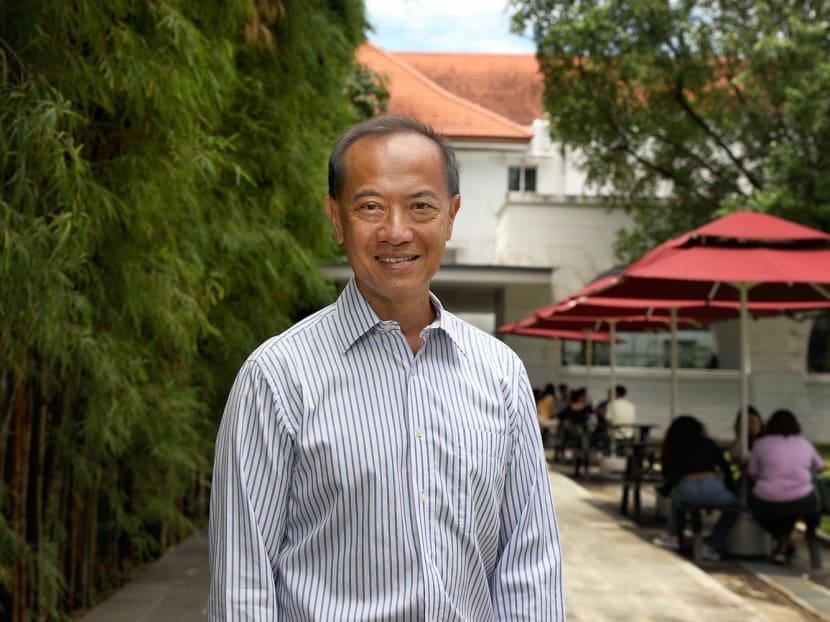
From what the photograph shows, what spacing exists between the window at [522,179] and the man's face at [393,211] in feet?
95.0

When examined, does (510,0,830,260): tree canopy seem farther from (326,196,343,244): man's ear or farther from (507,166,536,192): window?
(326,196,343,244): man's ear

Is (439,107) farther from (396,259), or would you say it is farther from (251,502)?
(251,502)

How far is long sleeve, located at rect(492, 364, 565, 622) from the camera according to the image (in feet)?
6.93

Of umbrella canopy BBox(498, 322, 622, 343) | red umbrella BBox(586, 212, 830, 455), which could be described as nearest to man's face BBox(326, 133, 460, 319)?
red umbrella BBox(586, 212, 830, 455)

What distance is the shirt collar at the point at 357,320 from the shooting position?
2.08 m

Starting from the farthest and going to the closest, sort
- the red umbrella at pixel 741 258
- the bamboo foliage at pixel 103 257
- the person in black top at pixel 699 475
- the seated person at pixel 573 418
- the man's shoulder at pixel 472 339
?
the seated person at pixel 573 418
the person in black top at pixel 699 475
the red umbrella at pixel 741 258
the bamboo foliage at pixel 103 257
the man's shoulder at pixel 472 339

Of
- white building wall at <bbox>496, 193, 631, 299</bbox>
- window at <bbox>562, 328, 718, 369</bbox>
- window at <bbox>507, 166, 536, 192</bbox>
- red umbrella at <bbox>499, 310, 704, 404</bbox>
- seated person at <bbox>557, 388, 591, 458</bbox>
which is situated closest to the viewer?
red umbrella at <bbox>499, 310, 704, 404</bbox>

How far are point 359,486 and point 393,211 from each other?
47cm

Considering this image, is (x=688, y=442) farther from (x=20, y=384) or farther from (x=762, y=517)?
(x=20, y=384)

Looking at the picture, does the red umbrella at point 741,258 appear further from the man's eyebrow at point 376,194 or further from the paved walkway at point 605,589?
the man's eyebrow at point 376,194

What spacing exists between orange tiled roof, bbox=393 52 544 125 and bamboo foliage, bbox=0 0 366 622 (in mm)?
29519

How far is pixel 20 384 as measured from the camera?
501 centimetres

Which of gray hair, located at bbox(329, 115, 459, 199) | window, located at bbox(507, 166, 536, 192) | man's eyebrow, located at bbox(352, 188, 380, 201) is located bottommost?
man's eyebrow, located at bbox(352, 188, 380, 201)

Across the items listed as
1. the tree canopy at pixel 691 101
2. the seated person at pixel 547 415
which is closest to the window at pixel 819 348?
the tree canopy at pixel 691 101
